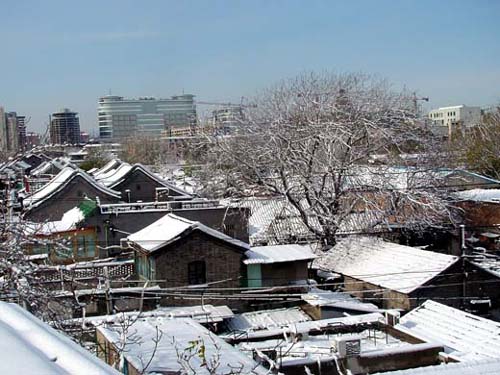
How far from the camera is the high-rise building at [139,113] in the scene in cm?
12650

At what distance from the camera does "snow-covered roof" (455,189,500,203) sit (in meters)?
23.4

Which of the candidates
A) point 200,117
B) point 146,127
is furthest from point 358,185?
point 146,127

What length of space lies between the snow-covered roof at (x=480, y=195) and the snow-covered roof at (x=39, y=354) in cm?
2249

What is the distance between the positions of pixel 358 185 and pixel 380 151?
1.83 meters

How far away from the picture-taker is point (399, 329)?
11.8 meters

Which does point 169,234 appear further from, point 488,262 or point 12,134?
point 488,262

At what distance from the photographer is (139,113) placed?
136125 millimetres

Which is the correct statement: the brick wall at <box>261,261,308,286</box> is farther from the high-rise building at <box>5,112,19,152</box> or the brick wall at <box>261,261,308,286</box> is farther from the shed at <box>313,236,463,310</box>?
the high-rise building at <box>5,112,19,152</box>

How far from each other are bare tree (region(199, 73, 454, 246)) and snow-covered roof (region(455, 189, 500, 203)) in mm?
2422

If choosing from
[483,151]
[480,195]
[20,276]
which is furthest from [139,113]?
[20,276]

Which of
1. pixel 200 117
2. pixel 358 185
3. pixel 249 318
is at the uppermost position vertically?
pixel 200 117

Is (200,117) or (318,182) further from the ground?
(200,117)

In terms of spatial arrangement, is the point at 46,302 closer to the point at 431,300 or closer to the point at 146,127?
the point at 431,300

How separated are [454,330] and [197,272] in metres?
5.86
